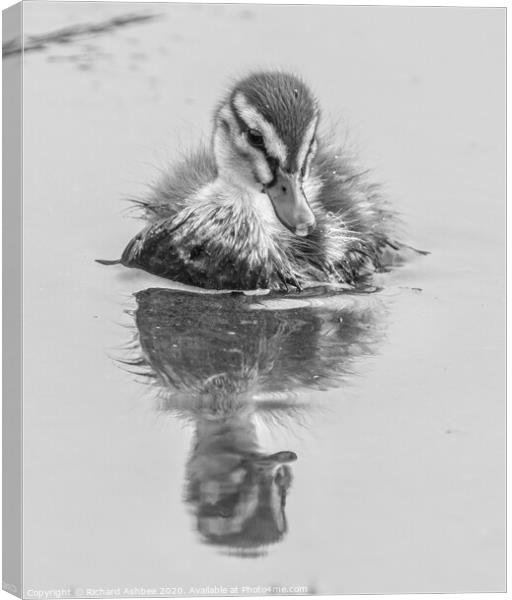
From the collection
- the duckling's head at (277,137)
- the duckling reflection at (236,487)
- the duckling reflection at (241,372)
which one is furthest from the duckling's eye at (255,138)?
the duckling reflection at (236,487)

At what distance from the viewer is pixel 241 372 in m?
5.01

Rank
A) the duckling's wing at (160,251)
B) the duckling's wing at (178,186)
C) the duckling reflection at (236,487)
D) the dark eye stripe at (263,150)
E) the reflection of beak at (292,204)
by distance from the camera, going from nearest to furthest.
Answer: the duckling reflection at (236,487), the reflection of beak at (292,204), the dark eye stripe at (263,150), the duckling's wing at (160,251), the duckling's wing at (178,186)

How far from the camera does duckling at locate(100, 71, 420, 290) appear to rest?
5.61m

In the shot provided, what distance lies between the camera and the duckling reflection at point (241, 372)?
13.9ft

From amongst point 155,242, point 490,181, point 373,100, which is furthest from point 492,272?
point 155,242

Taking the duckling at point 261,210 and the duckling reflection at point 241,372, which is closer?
the duckling reflection at point 241,372

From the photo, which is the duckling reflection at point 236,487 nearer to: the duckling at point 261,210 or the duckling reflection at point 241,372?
the duckling reflection at point 241,372

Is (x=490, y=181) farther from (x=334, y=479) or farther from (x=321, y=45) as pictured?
(x=334, y=479)

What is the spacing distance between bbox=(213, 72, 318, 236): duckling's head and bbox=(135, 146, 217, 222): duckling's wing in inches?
13.0

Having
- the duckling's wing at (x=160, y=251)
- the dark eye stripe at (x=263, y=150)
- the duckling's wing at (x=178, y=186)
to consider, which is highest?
the dark eye stripe at (x=263, y=150)

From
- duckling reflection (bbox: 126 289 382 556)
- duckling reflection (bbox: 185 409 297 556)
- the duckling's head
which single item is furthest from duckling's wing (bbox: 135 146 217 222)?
duckling reflection (bbox: 185 409 297 556)

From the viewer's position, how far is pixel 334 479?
439 centimetres

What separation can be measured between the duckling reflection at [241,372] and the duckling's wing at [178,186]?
46 cm

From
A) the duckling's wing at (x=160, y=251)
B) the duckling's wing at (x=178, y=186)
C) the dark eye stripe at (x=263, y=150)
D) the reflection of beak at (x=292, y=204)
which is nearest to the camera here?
the reflection of beak at (x=292, y=204)
